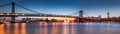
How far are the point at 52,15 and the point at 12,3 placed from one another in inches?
686

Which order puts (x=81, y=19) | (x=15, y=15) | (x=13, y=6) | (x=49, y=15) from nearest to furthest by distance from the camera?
(x=15, y=15)
(x=49, y=15)
(x=13, y=6)
(x=81, y=19)

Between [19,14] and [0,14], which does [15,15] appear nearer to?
[19,14]

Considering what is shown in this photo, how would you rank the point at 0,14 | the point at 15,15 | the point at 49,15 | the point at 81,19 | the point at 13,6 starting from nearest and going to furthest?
the point at 0,14 → the point at 15,15 → the point at 49,15 → the point at 13,6 → the point at 81,19

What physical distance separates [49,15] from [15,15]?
34.8 feet

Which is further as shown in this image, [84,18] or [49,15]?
[84,18]

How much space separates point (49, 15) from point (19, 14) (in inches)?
381

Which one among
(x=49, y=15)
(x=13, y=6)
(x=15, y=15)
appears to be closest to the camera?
(x=15, y=15)

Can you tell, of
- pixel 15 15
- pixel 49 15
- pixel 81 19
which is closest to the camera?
pixel 15 15

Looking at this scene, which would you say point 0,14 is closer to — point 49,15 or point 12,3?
point 49,15

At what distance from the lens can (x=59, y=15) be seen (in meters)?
78.3

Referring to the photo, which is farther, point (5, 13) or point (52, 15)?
point (52, 15)

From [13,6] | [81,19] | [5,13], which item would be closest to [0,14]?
[5,13]

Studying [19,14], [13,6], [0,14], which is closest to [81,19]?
[13,6]

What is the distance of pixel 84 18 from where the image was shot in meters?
94.1
